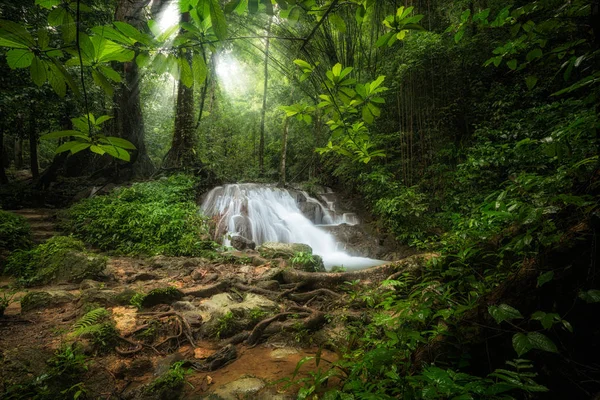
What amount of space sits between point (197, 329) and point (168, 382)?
3.48 ft

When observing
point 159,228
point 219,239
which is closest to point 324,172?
point 219,239

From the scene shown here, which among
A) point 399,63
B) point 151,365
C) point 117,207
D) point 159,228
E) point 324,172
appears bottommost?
point 151,365

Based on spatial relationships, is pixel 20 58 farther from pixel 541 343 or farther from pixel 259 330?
pixel 259 330

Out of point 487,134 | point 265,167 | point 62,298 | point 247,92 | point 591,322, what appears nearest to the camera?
point 591,322

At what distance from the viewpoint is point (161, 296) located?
12.7 ft

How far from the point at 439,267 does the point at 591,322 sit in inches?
61.9

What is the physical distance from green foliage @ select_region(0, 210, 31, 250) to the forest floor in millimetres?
1218

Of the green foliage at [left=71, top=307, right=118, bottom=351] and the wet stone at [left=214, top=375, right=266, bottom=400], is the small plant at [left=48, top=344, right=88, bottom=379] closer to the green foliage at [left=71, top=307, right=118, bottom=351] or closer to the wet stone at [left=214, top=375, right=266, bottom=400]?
the green foliage at [left=71, top=307, right=118, bottom=351]

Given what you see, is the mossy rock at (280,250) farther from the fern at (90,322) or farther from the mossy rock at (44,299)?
the mossy rock at (44,299)

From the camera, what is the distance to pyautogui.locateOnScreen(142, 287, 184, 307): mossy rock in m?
3.74

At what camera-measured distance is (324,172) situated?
47.9 ft

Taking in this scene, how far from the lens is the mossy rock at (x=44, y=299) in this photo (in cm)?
339

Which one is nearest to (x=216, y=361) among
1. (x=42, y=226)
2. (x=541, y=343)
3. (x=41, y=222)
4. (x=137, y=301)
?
(x=137, y=301)

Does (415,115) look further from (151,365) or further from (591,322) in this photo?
(151,365)
